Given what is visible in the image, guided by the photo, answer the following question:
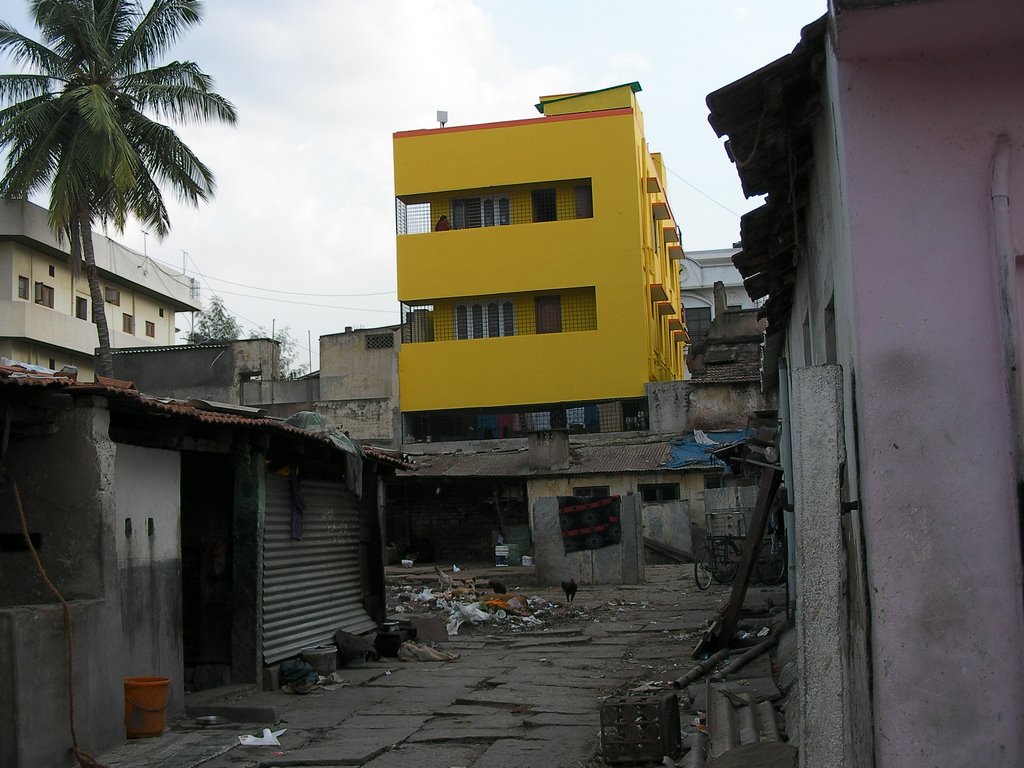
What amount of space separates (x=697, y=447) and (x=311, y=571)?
821 inches

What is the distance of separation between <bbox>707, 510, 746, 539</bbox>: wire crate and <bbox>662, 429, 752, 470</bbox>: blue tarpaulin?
5.12 m

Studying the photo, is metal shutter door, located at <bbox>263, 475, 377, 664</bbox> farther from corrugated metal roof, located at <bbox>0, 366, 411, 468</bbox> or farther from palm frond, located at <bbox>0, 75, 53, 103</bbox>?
palm frond, located at <bbox>0, 75, 53, 103</bbox>

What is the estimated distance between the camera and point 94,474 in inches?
355

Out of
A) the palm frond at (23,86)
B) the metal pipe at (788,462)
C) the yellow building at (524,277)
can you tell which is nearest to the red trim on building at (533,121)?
the yellow building at (524,277)

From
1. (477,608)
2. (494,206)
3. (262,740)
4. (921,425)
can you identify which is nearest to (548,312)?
(494,206)

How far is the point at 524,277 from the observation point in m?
40.0

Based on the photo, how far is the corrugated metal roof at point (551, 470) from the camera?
32781mm

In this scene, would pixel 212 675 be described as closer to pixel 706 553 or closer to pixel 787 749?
pixel 787 749

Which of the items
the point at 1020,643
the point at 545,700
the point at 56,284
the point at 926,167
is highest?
the point at 56,284

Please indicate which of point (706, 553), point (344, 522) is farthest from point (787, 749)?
point (706, 553)

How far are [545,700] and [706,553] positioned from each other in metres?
13.9

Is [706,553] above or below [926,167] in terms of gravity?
below

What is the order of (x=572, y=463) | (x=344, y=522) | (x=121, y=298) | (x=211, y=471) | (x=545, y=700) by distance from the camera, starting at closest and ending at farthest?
(x=545, y=700)
(x=211, y=471)
(x=344, y=522)
(x=572, y=463)
(x=121, y=298)

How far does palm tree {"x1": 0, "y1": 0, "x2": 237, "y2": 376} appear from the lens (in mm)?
24719
